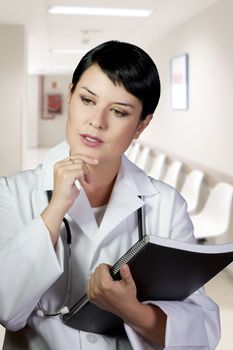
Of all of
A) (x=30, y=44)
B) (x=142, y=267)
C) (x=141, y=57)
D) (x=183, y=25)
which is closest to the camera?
(x=142, y=267)

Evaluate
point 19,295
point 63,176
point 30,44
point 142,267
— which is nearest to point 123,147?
point 63,176

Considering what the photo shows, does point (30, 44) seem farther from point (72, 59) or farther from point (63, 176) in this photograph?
point (63, 176)

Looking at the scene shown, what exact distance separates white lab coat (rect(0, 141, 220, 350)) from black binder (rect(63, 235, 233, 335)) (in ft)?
0.10

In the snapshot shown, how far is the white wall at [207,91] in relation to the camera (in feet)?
13.9

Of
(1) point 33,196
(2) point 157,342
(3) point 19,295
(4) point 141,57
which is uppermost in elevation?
(4) point 141,57

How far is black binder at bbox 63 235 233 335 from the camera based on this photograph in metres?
0.91

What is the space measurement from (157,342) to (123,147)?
1.46 feet

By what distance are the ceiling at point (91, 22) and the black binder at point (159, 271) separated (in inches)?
148

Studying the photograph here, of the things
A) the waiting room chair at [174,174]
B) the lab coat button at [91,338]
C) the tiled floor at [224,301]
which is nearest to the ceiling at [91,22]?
the waiting room chair at [174,174]

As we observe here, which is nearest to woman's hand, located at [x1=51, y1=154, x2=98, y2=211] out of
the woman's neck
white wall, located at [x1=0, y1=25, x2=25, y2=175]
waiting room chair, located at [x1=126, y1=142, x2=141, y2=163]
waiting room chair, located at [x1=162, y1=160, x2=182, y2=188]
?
the woman's neck

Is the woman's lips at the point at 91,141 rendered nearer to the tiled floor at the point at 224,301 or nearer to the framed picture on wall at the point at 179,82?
the tiled floor at the point at 224,301

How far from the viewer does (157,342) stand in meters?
1.04

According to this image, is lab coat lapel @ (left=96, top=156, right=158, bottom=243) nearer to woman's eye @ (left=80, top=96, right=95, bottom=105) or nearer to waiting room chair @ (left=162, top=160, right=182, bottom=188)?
woman's eye @ (left=80, top=96, right=95, bottom=105)

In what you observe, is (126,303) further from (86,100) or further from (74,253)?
(86,100)
